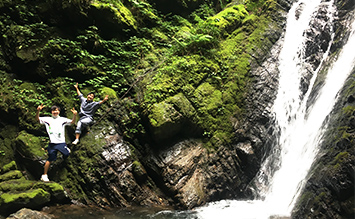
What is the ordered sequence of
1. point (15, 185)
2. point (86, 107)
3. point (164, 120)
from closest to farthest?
point (15, 185), point (86, 107), point (164, 120)

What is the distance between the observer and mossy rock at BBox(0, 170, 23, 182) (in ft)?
19.2

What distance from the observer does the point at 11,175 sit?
5.97 meters

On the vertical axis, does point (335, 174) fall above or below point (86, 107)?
below

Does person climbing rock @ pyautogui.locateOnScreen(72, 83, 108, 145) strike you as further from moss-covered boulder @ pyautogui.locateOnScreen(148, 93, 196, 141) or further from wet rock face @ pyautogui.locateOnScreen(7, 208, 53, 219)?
wet rock face @ pyautogui.locateOnScreen(7, 208, 53, 219)

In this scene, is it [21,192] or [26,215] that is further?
[21,192]

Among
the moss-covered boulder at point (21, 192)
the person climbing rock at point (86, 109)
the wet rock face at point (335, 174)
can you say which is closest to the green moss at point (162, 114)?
the person climbing rock at point (86, 109)

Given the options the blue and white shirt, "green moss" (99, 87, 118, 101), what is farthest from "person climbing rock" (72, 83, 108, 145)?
"green moss" (99, 87, 118, 101)

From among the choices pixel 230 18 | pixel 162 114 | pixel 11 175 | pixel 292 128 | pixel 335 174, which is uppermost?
pixel 230 18

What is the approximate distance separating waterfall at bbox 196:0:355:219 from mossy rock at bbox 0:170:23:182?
4.93 m

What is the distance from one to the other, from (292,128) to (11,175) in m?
9.80

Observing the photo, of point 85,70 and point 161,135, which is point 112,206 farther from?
point 85,70

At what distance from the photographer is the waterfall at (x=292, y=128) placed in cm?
702

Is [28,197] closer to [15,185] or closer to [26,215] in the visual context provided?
[26,215]

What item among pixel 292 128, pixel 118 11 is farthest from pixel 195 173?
pixel 118 11
